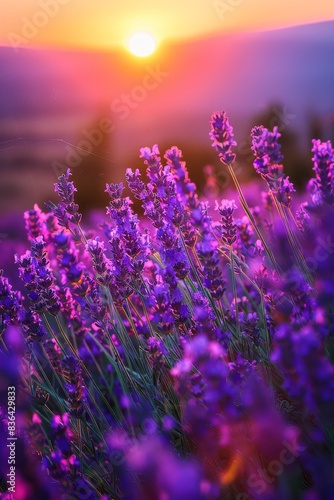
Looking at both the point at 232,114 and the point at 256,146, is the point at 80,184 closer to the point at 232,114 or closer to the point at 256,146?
the point at 232,114

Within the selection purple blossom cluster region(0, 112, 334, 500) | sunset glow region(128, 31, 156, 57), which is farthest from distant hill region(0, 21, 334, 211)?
purple blossom cluster region(0, 112, 334, 500)

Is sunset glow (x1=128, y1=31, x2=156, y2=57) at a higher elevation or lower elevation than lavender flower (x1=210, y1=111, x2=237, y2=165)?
higher

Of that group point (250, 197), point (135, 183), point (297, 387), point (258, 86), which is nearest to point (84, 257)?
point (135, 183)

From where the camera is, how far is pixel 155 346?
69.9 inches

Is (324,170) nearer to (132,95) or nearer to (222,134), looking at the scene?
(222,134)

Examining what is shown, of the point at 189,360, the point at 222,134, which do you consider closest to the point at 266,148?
the point at 222,134

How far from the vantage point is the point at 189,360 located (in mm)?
1102

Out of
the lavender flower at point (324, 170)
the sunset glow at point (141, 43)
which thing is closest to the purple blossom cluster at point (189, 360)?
the lavender flower at point (324, 170)

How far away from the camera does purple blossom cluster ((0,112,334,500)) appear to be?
112 centimetres

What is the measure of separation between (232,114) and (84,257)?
6.42 ft

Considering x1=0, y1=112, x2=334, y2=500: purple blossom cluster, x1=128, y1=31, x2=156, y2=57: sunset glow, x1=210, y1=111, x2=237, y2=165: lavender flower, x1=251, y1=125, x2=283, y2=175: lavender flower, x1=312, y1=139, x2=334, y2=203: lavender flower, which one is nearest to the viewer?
x1=0, y1=112, x2=334, y2=500: purple blossom cluster

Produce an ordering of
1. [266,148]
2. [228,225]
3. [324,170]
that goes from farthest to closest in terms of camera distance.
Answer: [228,225]
[266,148]
[324,170]

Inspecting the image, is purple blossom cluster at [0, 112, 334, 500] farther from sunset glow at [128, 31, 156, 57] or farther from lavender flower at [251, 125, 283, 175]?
sunset glow at [128, 31, 156, 57]

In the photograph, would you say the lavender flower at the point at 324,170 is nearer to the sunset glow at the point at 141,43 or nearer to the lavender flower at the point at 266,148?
the lavender flower at the point at 266,148
